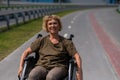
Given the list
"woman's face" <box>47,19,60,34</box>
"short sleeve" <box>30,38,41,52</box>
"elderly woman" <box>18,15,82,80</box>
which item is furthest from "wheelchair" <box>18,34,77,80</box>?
"woman's face" <box>47,19,60,34</box>

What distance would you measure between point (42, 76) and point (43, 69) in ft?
0.41

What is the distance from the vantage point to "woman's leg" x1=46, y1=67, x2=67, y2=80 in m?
5.97

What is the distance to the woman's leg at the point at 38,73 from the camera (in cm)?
605

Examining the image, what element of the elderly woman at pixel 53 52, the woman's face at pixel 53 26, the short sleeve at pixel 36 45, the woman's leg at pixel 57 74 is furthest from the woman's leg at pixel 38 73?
the woman's face at pixel 53 26

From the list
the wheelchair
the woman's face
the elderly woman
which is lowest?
the wheelchair

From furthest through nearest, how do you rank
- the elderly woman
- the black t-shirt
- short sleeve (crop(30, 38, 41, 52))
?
short sleeve (crop(30, 38, 41, 52))
the black t-shirt
the elderly woman

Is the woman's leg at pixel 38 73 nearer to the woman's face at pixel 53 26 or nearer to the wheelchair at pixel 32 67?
the wheelchair at pixel 32 67

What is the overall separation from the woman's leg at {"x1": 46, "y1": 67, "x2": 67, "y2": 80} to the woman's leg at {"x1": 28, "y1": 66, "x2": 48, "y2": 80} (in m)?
0.12

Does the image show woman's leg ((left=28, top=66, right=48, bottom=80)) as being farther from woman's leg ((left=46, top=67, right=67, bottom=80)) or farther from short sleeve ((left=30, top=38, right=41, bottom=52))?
short sleeve ((left=30, top=38, right=41, bottom=52))

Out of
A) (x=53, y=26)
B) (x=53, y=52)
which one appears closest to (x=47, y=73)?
(x=53, y=52)

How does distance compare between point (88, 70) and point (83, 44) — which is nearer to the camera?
point (88, 70)

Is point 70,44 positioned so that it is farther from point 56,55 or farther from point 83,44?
point 83,44

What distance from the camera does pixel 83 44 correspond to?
15.9 metres

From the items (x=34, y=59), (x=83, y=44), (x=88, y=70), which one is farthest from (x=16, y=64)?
(x=83, y=44)
